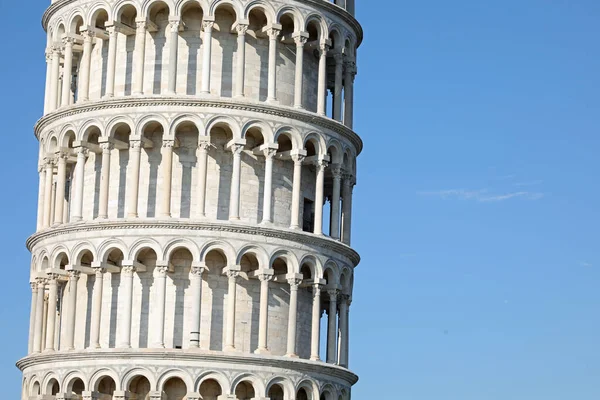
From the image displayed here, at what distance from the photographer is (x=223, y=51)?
59.1 metres

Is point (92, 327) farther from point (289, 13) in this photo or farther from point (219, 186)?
point (289, 13)

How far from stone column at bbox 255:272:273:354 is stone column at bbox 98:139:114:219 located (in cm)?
628

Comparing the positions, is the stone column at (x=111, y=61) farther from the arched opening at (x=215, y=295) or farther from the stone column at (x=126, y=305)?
the arched opening at (x=215, y=295)

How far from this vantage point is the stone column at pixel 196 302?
55.7m

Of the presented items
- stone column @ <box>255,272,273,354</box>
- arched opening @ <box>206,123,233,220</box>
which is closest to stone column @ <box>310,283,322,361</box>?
stone column @ <box>255,272,273,354</box>

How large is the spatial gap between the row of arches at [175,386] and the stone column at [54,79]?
1078 centimetres

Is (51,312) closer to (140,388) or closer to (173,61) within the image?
(140,388)

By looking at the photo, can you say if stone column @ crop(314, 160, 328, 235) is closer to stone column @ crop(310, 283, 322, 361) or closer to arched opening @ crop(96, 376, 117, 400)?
stone column @ crop(310, 283, 322, 361)

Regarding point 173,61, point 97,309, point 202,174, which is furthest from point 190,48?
point 97,309

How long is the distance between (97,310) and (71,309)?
4.18 ft

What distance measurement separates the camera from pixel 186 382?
54.9m

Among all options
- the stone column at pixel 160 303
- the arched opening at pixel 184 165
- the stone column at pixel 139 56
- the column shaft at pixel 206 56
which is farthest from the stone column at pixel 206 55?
the stone column at pixel 160 303

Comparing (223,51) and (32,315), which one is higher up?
(223,51)

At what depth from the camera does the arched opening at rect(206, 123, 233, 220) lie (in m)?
57.8
